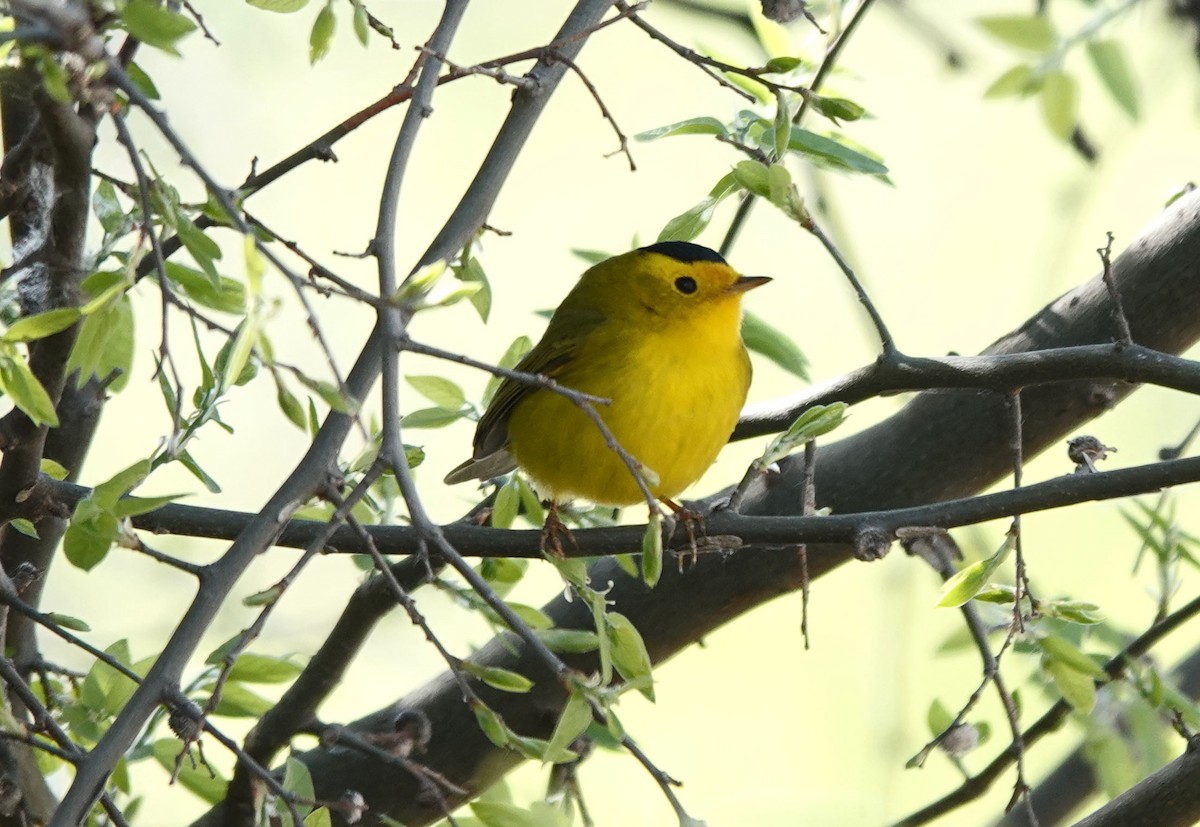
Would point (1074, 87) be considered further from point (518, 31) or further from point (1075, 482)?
point (518, 31)

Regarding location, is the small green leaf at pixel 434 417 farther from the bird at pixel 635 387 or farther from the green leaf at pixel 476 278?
the green leaf at pixel 476 278

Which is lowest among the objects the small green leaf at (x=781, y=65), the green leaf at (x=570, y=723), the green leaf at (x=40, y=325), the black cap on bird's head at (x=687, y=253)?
the green leaf at (x=570, y=723)

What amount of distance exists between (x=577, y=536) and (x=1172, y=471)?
81cm

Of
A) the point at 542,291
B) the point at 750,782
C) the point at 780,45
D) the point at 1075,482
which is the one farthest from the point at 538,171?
the point at 1075,482

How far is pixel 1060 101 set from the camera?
2.48 metres

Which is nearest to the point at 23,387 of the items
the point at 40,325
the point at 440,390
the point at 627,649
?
the point at 40,325

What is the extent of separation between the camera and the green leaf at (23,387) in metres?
1.68

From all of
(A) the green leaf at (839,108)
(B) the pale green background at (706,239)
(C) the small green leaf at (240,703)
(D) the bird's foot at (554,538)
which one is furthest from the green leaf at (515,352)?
(B) the pale green background at (706,239)

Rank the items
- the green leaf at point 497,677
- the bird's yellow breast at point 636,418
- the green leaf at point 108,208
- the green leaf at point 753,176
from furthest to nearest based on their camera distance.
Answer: the bird's yellow breast at point 636,418 → the green leaf at point 108,208 → the green leaf at point 753,176 → the green leaf at point 497,677

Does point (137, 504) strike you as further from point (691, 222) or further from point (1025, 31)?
point (1025, 31)

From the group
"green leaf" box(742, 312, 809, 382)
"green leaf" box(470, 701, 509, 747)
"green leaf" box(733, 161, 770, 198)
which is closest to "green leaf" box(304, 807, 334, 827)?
"green leaf" box(470, 701, 509, 747)

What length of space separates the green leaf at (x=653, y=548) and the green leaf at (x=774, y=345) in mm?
937

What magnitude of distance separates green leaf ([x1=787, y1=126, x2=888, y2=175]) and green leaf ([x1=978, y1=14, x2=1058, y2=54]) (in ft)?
1.02

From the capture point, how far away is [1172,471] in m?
1.71
